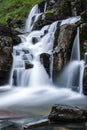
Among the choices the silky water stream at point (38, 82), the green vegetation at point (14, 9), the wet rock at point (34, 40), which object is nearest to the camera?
the silky water stream at point (38, 82)

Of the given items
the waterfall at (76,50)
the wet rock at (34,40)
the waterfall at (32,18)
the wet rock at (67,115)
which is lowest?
the wet rock at (67,115)

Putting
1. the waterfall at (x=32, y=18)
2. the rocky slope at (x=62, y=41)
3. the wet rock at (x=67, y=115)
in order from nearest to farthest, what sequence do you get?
the wet rock at (x=67, y=115) < the rocky slope at (x=62, y=41) < the waterfall at (x=32, y=18)

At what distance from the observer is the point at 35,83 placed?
24.9 m

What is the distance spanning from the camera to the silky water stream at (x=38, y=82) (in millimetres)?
19016

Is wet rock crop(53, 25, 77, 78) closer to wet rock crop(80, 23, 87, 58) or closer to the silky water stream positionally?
the silky water stream

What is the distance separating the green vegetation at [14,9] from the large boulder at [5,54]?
14.7 metres

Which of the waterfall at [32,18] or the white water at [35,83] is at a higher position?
the waterfall at [32,18]

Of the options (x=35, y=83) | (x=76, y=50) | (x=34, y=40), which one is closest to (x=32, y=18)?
(x=34, y=40)

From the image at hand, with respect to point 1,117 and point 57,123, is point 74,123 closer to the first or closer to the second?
point 57,123

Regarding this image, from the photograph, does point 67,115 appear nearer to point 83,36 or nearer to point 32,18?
point 83,36

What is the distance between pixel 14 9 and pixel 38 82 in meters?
27.2

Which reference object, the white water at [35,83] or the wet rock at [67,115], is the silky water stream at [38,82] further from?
the wet rock at [67,115]

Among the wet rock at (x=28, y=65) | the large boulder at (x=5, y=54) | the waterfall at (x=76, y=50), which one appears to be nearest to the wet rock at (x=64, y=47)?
the waterfall at (x=76, y=50)

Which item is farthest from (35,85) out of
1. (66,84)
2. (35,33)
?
(35,33)
